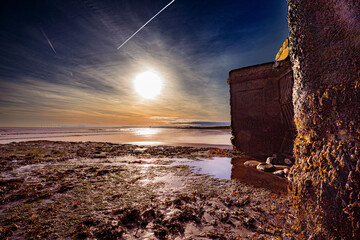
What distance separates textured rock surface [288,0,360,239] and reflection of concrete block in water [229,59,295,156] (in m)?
5.24

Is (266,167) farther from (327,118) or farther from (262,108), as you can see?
(327,118)

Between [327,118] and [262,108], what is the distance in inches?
246

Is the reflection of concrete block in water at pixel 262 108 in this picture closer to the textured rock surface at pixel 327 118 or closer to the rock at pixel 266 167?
the rock at pixel 266 167

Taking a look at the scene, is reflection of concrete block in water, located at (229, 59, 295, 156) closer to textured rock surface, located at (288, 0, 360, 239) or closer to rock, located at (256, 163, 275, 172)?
rock, located at (256, 163, 275, 172)

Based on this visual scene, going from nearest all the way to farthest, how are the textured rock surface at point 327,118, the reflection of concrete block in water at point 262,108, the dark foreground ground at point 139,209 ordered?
1. the textured rock surface at point 327,118
2. the dark foreground ground at point 139,209
3. the reflection of concrete block in water at point 262,108

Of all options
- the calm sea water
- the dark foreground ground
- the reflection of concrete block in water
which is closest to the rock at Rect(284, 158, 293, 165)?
the reflection of concrete block in water

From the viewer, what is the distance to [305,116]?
5.50 feet

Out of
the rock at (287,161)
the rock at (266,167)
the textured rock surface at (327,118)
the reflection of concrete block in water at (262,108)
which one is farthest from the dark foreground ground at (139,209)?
the reflection of concrete block in water at (262,108)

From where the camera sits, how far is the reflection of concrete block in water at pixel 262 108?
6364 mm

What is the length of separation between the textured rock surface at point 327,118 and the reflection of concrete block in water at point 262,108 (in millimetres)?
5243

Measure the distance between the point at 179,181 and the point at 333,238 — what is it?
10.8 feet

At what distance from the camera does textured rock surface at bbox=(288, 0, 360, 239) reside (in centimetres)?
128

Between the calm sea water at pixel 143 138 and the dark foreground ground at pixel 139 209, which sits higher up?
the calm sea water at pixel 143 138

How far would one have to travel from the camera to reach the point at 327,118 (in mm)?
1475
